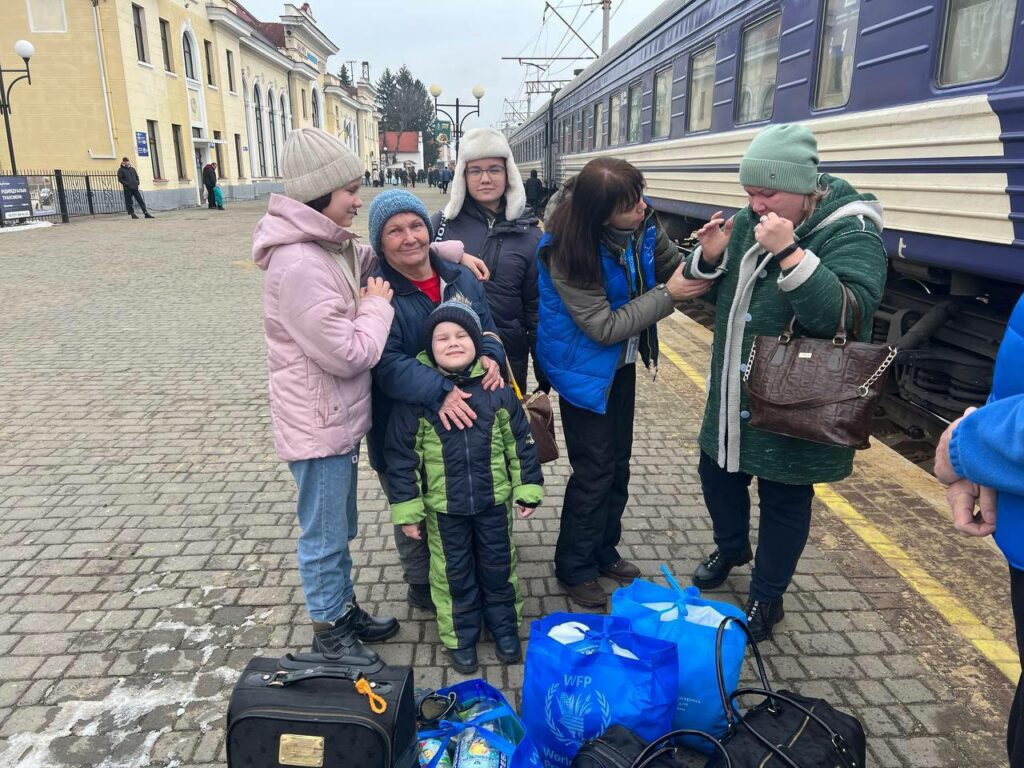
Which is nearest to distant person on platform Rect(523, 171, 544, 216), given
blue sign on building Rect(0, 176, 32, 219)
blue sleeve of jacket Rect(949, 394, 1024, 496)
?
blue sign on building Rect(0, 176, 32, 219)

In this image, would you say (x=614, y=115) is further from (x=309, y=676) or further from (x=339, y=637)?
(x=309, y=676)

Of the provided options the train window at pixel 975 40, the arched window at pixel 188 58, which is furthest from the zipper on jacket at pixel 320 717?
the arched window at pixel 188 58

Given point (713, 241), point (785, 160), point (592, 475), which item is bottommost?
point (592, 475)

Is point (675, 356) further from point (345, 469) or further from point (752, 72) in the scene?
point (345, 469)

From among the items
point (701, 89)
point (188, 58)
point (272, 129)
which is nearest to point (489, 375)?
point (701, 89)

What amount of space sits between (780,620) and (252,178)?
42202mm

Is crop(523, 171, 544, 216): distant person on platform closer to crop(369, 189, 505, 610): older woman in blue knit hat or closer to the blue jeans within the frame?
crop(369, 189, 505, 610): older woman in blue knit hat

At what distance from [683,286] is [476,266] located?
838 mm

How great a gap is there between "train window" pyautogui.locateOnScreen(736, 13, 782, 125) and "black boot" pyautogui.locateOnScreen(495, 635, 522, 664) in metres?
5.38

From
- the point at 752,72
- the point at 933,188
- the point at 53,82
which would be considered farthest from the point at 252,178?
the point at 933,188

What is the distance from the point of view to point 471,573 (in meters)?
2.84

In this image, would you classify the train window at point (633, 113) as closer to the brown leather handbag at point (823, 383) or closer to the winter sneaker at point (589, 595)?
the winter sneaker at point (589, 595)

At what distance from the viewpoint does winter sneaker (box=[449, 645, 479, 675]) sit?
9.04ft

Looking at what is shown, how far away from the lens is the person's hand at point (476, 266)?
9.69 ft
